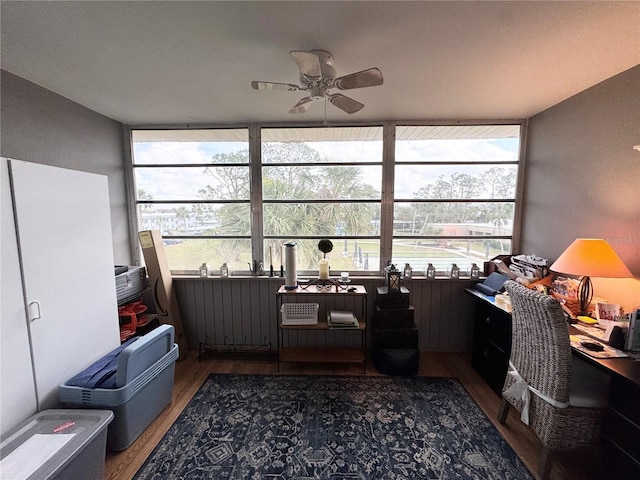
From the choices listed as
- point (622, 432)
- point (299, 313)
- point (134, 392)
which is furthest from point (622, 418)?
point (134, 392)

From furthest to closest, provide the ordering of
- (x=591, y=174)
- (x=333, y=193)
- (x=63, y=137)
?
(x=333, y=193) < (x=63, y=137) < (x=591, y=174)

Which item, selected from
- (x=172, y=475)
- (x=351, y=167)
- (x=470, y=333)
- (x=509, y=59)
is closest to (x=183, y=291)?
(x=172, y=475)

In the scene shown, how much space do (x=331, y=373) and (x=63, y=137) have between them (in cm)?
344

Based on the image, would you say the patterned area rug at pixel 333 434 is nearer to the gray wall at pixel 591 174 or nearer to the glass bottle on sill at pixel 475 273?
the glass bottle on sill at pixel 475 273

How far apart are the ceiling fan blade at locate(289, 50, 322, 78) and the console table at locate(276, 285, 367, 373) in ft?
6.08

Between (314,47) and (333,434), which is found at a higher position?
(314,47)

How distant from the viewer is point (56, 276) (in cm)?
166

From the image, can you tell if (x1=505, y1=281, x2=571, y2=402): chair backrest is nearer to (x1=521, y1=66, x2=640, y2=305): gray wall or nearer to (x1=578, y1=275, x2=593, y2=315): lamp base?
(x1=578, y1=275, x2=593, y2=315): lamp base

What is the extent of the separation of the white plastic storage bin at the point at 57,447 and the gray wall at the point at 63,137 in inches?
73.8

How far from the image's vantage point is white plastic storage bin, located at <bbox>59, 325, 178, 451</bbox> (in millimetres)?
1650

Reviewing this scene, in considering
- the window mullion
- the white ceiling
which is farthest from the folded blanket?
the window mullion

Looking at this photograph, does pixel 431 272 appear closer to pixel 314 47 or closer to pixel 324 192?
pixel 324 192

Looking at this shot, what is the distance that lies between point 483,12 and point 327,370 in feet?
9.99

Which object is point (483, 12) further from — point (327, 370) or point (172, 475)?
point (172, 475)
